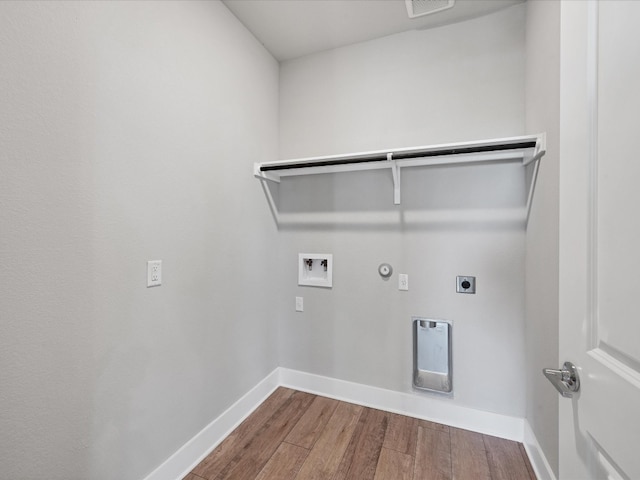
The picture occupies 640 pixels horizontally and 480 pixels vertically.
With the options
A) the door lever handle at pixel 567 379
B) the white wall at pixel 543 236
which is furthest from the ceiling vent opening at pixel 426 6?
the door lever handle at pixel 567 379

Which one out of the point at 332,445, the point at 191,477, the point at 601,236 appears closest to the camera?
the point at 601,236

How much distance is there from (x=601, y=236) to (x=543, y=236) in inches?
40.3

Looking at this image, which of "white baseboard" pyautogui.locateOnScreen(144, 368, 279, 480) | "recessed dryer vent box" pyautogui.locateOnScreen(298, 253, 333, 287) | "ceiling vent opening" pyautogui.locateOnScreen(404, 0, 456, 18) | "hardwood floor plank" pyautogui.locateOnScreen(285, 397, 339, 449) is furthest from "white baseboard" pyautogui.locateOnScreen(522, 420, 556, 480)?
"ceiling vent opening" pyautogui.locateOnScreen(404, 0, 456, 18)

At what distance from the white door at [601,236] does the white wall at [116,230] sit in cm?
155

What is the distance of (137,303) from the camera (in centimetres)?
123

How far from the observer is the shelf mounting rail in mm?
1460

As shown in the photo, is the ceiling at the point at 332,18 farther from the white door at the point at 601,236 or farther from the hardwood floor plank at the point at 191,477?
the hardwood floor plank at the point at 191,477

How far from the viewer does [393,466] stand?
4.94ft

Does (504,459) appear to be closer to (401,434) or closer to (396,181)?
(401,434)

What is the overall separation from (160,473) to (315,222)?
1756mm

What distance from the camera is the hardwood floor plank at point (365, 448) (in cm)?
146

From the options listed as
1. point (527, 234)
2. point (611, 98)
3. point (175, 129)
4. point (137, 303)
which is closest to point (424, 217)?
point (527, 234)

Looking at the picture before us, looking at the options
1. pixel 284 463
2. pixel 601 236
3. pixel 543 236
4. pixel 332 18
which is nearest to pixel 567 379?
pixel 601 236

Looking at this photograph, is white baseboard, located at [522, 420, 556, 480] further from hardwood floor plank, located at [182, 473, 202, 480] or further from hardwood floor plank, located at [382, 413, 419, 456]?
hardwood floor plank, located at [182, 473, 202, 480]
